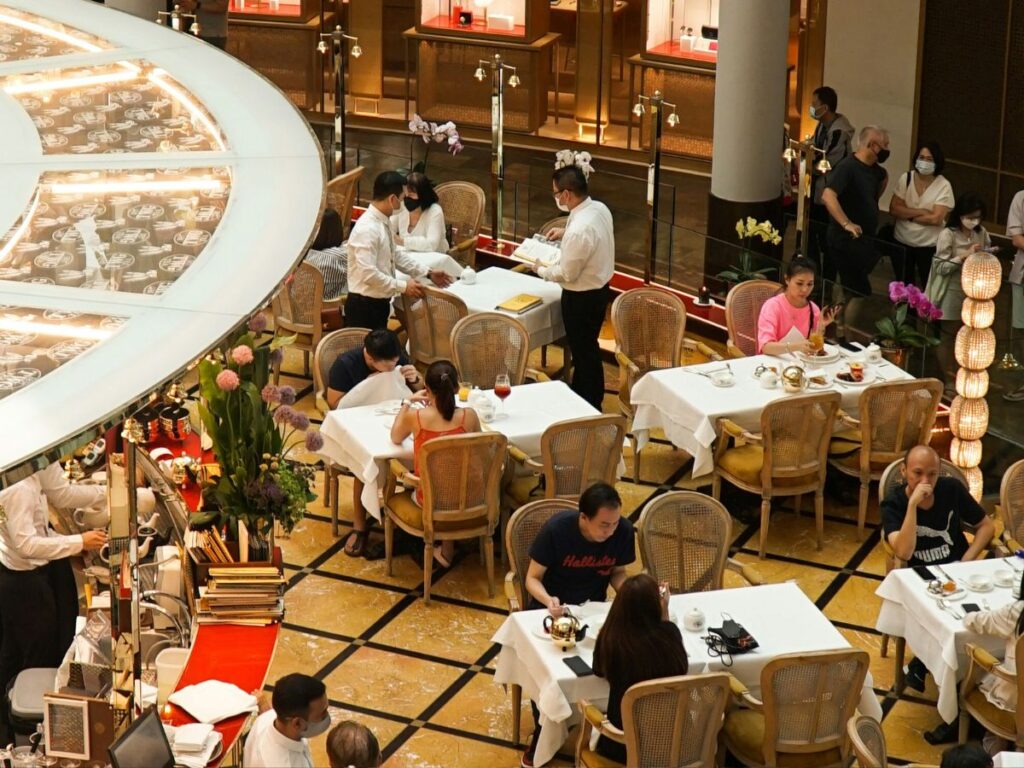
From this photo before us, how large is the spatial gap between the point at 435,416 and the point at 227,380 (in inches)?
64.1

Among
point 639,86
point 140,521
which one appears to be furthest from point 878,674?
point 639,86

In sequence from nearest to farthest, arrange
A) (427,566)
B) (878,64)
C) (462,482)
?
1. (462,482)
2. (427,566)
3. (878,64)

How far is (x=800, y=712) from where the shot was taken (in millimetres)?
6332

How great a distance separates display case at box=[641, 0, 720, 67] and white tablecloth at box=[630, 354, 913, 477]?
6.31m

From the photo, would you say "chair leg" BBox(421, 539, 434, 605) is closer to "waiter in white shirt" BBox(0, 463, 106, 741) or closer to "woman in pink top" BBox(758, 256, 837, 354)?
"waiter in white shirt" BBox(0, 463, 106, 741)

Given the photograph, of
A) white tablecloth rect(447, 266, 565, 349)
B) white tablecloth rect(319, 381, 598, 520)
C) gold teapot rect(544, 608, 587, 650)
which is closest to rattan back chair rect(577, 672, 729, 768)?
gold teapot rect(544, 608, 587, 650)

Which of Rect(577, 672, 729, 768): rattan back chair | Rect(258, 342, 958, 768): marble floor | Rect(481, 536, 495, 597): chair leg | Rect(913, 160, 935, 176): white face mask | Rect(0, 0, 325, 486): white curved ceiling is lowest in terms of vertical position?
Rect(258, 342, 958, 768): marble floor

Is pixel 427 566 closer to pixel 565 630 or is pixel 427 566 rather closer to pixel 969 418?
pixel 565 630

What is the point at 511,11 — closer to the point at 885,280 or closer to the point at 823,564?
the point at 885,280

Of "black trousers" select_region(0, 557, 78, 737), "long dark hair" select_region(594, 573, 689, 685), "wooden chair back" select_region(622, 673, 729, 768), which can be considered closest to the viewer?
"wooden chair back" select_region(622, 673, 729, 768)

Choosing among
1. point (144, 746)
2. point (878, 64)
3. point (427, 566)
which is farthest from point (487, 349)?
point (878, 64)

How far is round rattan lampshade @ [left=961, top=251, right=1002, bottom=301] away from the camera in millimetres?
9070

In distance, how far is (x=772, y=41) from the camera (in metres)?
12.0

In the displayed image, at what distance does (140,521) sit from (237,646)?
1.14m
